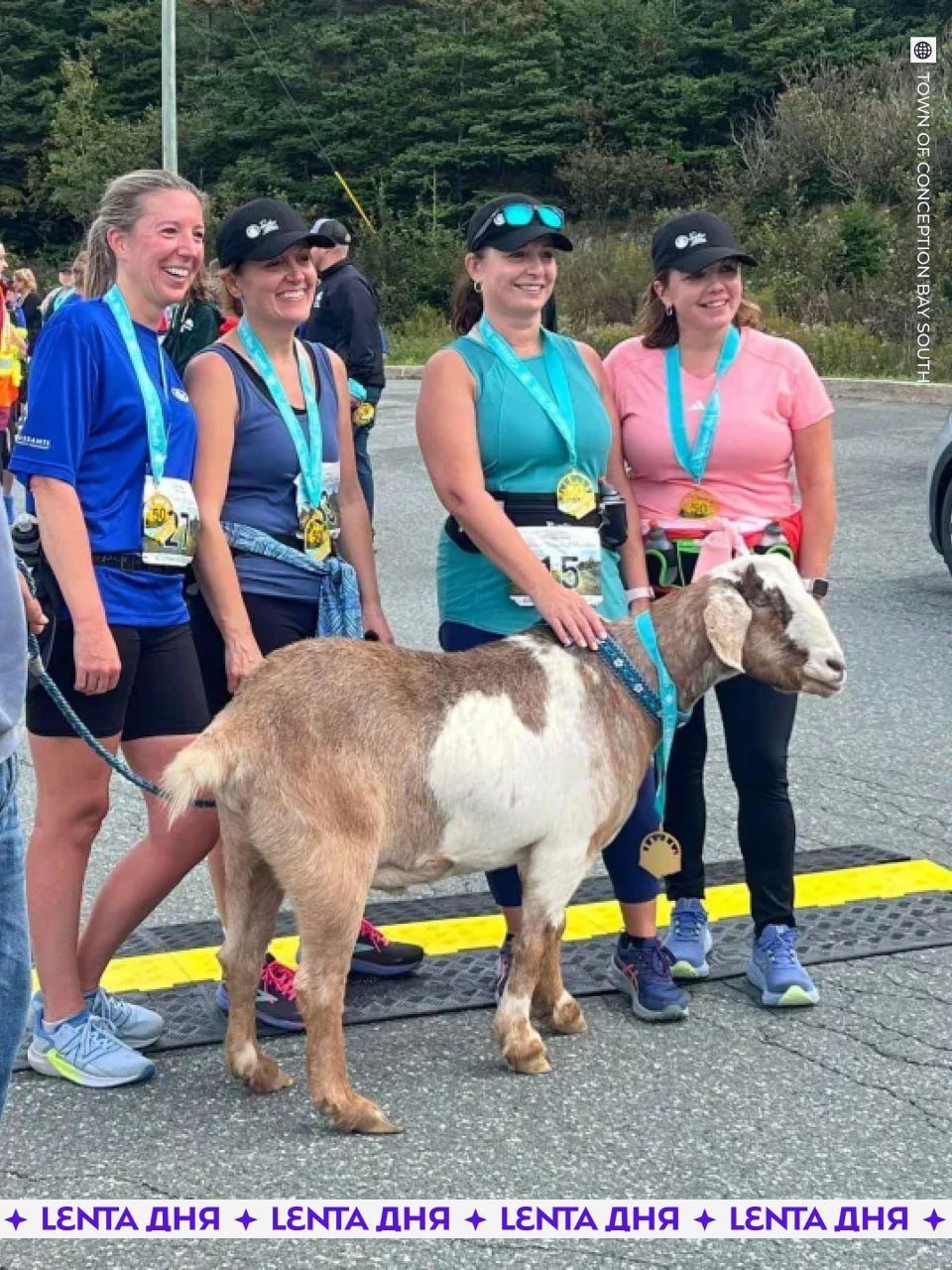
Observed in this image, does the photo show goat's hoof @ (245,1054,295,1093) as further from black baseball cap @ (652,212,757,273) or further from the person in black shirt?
the person in black shirt

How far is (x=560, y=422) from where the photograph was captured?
438 centimetres

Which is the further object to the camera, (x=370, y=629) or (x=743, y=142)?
(x=743, y=142)

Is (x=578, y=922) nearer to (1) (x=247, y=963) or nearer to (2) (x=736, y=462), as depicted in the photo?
(1) (x=247, y=963)

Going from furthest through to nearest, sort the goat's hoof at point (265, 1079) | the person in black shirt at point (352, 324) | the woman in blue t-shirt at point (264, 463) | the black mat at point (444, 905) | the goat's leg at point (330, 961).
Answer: the person in black shirt at point (352, 324) → the black mat at point (444, 905) → the woman in blue t-shirt at point (264, 463) → the goat's hoof at point (265, 1079) → the goat's leg at point (330, 961)

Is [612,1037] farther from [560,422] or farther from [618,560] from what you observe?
[560,422]

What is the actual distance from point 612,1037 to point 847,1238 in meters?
1.10

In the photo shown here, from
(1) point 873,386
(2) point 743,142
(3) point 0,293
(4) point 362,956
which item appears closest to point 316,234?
(3) point 0,293

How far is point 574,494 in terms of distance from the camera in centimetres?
444

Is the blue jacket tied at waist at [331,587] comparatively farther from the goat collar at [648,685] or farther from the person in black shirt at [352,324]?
the person in black shirt at [352,324]

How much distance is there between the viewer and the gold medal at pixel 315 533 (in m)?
4.38

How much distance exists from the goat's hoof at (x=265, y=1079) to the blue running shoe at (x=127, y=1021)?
1.32 ft

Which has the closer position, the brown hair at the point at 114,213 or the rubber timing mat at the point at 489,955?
the brown hair at the point at 114,213

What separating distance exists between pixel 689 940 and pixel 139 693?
1.85 m

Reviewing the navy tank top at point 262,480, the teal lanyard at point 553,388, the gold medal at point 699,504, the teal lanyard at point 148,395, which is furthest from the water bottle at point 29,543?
the gold medal at point 699,504
